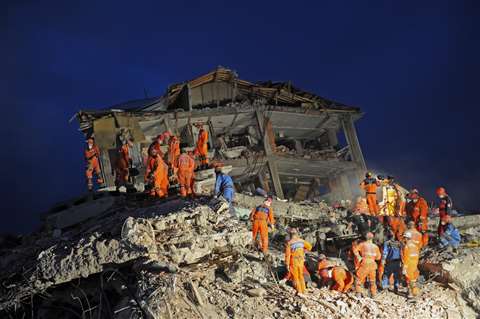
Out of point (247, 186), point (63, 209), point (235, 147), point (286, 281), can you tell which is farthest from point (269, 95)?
point (286, 281)

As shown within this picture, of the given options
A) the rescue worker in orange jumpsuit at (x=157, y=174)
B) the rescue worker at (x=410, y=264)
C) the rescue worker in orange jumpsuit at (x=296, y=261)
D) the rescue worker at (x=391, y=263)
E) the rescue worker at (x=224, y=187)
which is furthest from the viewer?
the rescue worker in orange jumpsuit at (x=157, y=174)

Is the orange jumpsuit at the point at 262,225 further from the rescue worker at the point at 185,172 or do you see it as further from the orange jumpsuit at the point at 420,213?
the orange jumpsuit at the point at 420,213

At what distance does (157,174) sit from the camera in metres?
11.1

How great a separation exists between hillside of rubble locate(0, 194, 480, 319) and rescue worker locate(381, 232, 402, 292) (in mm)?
386

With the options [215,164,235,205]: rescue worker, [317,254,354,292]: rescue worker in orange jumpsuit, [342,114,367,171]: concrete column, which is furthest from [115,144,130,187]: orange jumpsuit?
Answer: [342,114,367,171]: concrete column

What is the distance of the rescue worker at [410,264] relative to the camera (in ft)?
30.5

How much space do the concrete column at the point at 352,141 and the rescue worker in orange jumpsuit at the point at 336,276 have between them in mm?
13206

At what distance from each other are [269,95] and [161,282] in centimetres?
1621

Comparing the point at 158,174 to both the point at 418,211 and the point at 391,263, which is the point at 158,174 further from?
the point at 418,211

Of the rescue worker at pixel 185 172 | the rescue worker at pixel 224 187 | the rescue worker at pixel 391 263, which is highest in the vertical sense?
the rescue worker at pixel 185 172

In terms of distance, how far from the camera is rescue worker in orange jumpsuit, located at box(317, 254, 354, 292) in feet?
28.6

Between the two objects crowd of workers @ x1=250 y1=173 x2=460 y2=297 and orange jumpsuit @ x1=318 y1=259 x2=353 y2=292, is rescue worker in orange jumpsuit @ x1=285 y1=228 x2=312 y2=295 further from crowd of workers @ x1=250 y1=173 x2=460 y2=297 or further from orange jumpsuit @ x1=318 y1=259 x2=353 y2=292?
orange jumpsuit @ x1=318 y1=259 x2=353 y2=292

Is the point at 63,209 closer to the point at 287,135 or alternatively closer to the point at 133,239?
the point at 133,239

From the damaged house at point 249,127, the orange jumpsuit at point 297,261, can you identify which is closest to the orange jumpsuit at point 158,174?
the orange jumpsuit at point 297,261
